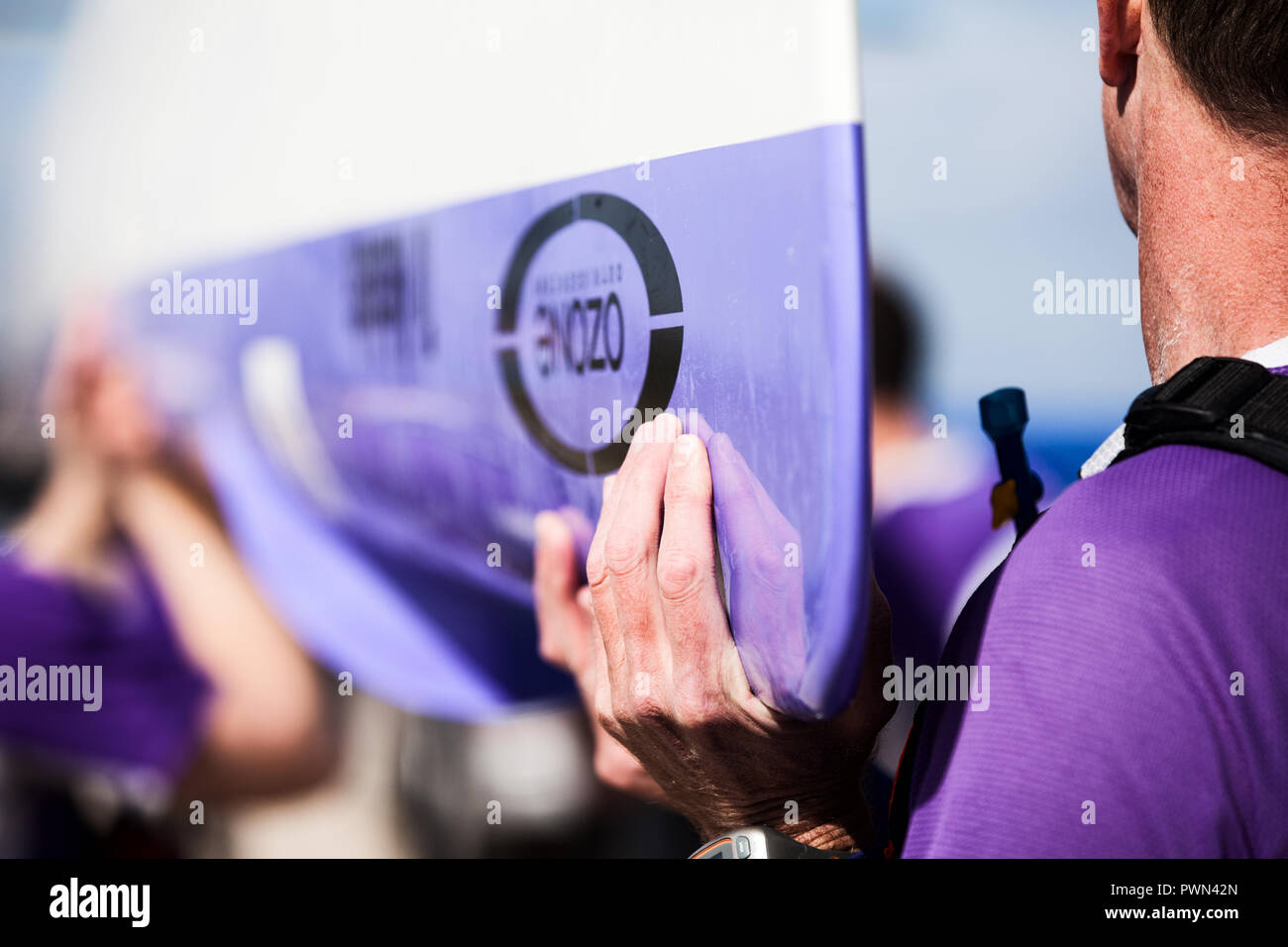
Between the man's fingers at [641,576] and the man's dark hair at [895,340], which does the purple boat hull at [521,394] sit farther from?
the man's dark hair at [895,340]

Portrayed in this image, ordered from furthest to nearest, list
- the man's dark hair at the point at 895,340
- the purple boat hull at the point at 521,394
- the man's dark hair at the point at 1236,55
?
the man's dark hair at the point at 895,340 < the purple boat hull at the point at 521,394 < the man's dark hair at the point at 1236,55

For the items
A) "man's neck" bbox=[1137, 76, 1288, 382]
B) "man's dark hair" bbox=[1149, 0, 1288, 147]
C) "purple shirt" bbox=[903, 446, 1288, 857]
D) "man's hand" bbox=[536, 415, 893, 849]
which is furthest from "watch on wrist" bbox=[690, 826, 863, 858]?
"man's dark hair" bbox=[1149, 0, 1288, 147]

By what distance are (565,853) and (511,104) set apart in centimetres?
106

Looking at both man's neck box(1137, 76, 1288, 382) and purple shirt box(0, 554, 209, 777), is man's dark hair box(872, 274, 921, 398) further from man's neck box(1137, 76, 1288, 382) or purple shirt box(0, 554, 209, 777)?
purple shirt box(0, 554, 209, 777)

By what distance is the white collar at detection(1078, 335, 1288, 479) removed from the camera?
0.68 metres

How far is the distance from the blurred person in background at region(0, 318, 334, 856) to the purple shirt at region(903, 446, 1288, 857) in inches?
49.8

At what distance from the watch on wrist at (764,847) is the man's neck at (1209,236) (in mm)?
442

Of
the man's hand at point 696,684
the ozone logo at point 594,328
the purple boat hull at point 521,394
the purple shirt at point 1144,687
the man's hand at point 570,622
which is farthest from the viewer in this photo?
the man's hand at point 570,622

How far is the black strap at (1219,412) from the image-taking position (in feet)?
1.95

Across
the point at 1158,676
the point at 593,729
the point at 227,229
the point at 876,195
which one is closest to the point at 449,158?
the point at 227,229

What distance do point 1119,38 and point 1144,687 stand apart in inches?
18.7

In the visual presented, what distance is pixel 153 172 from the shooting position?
1.60 meters

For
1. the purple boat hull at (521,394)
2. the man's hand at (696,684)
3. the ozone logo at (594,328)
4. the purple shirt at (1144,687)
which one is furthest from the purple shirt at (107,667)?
the purple shirt at (1144,687)
